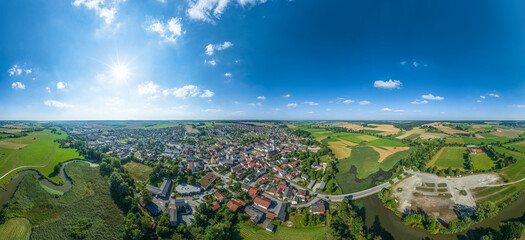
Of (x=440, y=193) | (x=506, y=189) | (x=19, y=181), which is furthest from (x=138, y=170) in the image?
(x=506, y=189)

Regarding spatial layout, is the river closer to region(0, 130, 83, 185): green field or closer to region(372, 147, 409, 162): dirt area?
region(0, 130, 83, 185): green field

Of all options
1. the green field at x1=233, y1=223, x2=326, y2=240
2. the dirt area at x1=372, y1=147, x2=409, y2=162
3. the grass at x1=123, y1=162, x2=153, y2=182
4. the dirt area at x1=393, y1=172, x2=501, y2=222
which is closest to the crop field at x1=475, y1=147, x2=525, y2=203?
the dirt area at x1=393, y1=172, x2=501, y2=222

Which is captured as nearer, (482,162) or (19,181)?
(19,181)

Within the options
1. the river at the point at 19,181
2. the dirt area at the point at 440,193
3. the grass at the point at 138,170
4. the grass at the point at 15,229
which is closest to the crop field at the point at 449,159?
the dirt area at the point at 440,193

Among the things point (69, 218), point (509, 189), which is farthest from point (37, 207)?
point (509, 189)

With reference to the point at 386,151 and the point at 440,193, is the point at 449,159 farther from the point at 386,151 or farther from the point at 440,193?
the point at 440,193

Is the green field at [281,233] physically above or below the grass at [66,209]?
below

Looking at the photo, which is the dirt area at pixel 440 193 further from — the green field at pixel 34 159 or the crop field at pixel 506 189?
the green field at pixel 34 159
